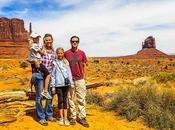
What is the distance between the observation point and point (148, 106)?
33.9ft

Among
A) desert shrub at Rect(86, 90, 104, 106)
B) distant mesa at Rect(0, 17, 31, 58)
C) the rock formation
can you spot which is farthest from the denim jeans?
the rock formation

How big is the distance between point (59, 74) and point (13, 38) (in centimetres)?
10513

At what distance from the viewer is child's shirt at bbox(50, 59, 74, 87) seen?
8.39 metres

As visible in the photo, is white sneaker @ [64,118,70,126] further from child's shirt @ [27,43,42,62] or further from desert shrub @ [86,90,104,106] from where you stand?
desert shrub @ [86,90,104,106]

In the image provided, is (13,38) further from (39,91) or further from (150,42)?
(39,91)

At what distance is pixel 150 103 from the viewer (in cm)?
1039

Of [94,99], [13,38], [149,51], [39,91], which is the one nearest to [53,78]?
[39,91]

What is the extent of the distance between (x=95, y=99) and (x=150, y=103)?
201 centimetres

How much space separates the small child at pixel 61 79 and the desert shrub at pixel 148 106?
2297 mm

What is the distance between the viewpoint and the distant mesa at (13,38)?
326ft

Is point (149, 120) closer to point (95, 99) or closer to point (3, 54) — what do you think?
point (95, 99)

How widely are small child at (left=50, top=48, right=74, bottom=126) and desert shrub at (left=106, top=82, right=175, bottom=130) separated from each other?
2297 mm

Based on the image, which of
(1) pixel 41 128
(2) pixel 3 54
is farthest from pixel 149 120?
(2) pixel 3 54

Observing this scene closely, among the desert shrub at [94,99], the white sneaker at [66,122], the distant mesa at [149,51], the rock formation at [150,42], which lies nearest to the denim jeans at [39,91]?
the white sneaker at [66,122]
